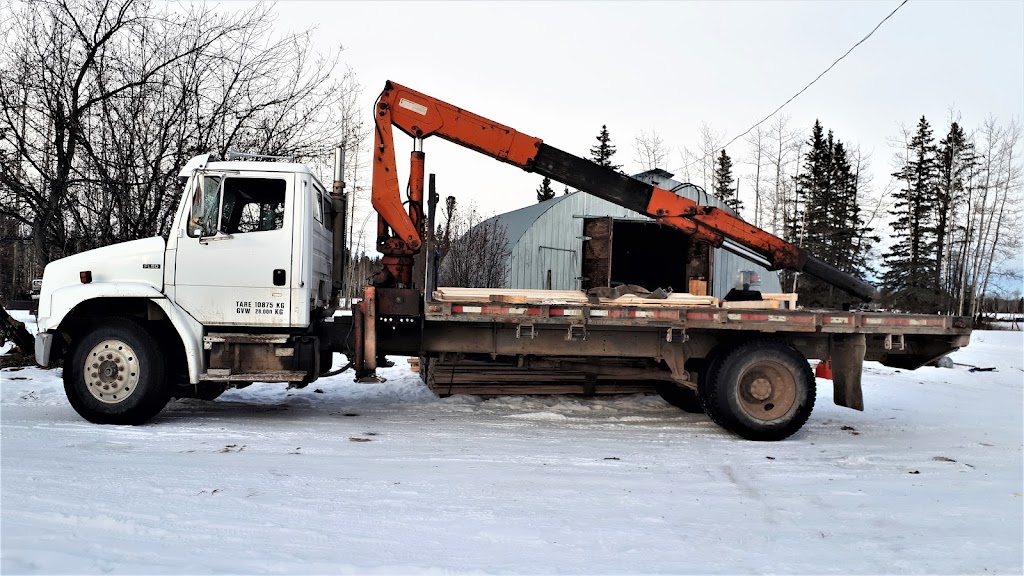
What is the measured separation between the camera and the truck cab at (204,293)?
22.4ft

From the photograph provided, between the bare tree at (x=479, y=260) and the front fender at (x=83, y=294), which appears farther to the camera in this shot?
the bare tree at (x=479, y=260)

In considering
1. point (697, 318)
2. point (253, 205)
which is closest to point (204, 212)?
point (253, 205)

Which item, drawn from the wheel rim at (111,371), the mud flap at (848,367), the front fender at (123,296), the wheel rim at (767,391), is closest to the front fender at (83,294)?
the front fender at (123,296)

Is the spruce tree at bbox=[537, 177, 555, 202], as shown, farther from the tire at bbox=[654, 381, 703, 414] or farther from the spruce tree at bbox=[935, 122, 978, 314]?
the tire at bbox=[654, 381, 703, 414]

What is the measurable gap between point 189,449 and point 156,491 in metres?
1.38

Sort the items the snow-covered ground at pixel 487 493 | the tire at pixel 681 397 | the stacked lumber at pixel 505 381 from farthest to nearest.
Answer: the tire at pixel 681 397
the stacked lumber at pixel 505 381
the snow-covered ground at pixel 487 493

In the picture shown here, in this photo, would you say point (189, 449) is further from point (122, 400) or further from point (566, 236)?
point (566, 236)

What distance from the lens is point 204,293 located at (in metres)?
6.96

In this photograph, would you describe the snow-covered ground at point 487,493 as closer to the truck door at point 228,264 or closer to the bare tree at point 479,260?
the truck door at point 228,264

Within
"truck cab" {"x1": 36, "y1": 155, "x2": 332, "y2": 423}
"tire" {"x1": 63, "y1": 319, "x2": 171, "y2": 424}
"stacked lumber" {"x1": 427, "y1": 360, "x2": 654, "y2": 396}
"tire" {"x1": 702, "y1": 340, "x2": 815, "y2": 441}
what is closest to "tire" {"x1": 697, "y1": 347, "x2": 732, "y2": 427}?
"tire" {"x1": 702, "y1": 340, "x2": 815, "y2": 441}

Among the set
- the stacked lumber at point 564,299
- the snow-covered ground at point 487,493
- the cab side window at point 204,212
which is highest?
the cab side window at point 204,212

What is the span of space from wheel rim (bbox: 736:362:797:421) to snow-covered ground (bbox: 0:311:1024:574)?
1.27 feet

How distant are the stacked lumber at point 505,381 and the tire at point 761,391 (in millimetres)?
2054

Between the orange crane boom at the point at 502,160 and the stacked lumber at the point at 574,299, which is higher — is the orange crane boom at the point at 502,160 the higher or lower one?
the higher one
